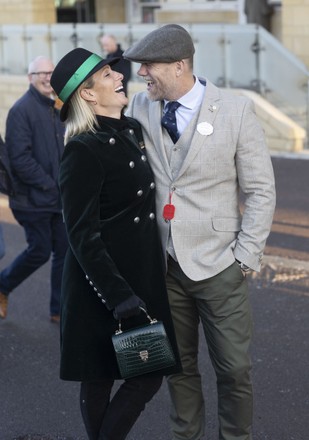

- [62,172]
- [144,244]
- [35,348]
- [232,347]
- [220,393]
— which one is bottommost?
[35,348]

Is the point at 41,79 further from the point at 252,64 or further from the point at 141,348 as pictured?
the point at 252,64

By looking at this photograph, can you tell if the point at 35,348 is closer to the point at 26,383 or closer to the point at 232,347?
the point at 26,383

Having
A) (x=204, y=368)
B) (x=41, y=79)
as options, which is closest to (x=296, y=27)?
(x=41, y=79)

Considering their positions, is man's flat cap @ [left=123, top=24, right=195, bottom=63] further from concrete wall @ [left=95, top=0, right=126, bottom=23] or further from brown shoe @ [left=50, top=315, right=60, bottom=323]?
concrete wall @ [left=95, top=0, right=126, bottom=23]

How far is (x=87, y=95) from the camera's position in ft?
12.4

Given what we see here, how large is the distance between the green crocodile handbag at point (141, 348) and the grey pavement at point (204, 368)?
993 millimetres

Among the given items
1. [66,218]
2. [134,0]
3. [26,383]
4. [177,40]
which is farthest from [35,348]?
[134,0]

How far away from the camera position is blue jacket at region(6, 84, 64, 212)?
612cm

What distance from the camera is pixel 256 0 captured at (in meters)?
17.6

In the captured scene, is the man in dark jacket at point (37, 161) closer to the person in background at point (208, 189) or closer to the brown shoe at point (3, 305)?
the brown shoe at point (3, 305)

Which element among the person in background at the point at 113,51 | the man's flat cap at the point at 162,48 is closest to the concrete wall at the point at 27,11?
the person in background at the point at 113,51

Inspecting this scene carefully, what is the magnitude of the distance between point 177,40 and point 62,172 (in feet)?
2.31

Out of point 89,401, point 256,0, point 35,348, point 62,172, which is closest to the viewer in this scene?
point 62,172

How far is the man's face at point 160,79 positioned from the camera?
3.81 metres
